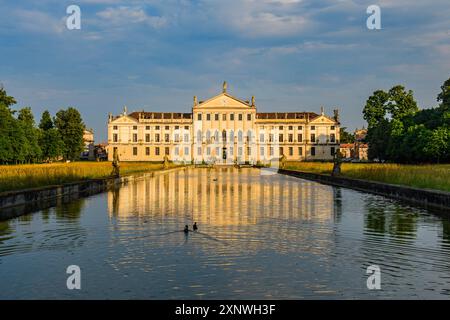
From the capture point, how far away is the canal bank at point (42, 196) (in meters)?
16.4

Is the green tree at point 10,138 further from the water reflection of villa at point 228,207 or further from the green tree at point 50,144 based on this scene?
the water reflection of villa at point 228,207

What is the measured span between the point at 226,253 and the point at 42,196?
12294 millimetres

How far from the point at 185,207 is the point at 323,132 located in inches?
3953

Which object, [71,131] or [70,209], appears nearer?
[70,209]

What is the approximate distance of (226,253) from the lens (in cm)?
961

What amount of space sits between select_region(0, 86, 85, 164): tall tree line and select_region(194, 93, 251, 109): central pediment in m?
25.7

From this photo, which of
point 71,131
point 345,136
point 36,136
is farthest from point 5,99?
point 345,136

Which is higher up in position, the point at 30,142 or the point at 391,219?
the point at 30,142

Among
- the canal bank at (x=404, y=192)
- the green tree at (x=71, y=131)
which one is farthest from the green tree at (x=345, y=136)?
the canal bank at (x=404, y=192)

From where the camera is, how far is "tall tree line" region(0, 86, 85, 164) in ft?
202

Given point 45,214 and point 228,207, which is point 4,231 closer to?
point 45,214

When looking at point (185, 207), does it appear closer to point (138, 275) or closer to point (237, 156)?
point (138, 275)
